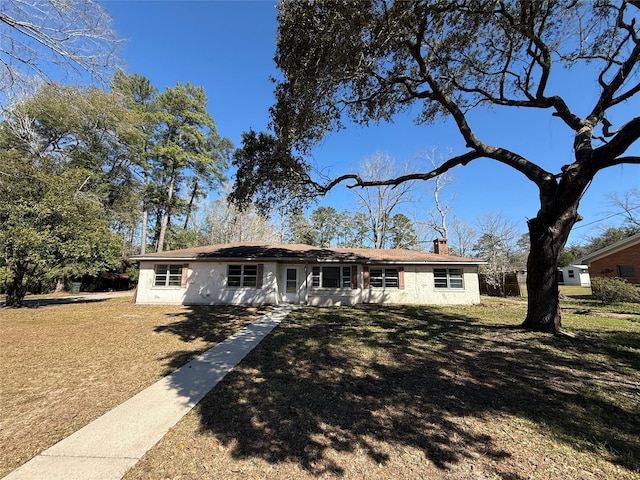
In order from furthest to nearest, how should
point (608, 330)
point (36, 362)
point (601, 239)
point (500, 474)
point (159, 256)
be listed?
point (601, 239) → point (159, 256) → point (608, 330) → point (36, 362) → point (500, 474)

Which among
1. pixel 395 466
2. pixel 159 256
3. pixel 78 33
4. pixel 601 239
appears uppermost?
pixel 601 239

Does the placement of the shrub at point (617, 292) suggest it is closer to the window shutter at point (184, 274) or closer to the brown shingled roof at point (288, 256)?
the brown shingled roof at point (288, 256)

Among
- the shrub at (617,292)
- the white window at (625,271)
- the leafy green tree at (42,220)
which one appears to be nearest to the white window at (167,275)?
the leafy green tree at (42,220)

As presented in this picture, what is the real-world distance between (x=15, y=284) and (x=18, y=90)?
1394 cm

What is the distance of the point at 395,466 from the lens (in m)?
2.73

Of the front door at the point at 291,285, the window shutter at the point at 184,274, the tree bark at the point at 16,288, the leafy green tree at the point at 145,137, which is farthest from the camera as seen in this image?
the leafy green tree at the point at 145,137

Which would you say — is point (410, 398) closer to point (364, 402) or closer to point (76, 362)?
point (364, 402)

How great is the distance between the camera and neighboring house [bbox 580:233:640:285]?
17.5 metres

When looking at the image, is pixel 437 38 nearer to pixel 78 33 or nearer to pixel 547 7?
pixel 547 7

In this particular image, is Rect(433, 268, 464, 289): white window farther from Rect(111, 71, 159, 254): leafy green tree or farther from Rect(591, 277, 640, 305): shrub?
Rect(111, 71, 159, 254): leafy green tree

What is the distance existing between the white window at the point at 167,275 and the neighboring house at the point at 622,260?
26.9 meters

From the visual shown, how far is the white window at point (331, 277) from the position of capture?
16031 mm

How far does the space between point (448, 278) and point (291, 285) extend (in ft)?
29.2

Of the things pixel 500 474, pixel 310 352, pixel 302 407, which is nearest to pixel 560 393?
pixel 500 474
